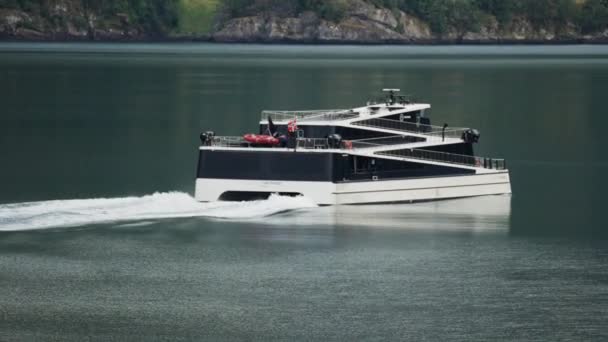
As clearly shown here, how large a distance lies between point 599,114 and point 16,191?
249 feet

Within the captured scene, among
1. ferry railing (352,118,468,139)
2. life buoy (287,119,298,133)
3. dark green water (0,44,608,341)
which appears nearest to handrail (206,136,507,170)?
life buoy (287,119,298,133)

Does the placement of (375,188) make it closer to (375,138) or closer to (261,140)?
(375,138)

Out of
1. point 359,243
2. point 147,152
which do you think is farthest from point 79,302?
point 147,152

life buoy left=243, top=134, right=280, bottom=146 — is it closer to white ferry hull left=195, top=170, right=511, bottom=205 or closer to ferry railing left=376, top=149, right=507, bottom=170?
white ferry hull left=195, top=170, right=511, bottom=205

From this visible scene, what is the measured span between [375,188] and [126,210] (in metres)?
13.4

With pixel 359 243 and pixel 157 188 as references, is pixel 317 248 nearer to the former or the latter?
pixel 359 243

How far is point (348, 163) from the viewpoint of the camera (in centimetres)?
7762

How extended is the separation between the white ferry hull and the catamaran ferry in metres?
0.05

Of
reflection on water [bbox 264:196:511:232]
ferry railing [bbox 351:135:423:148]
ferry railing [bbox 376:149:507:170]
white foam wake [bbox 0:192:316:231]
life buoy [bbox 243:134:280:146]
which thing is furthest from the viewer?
ferry railing [bbox 351:135:423:148]

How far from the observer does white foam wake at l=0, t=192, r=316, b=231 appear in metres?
71.3

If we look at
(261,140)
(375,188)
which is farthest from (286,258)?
(375,188)

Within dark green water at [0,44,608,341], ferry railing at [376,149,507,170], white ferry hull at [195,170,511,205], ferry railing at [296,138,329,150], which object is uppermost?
ferry railing at [296,138,329,150]

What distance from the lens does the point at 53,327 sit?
5441 cm

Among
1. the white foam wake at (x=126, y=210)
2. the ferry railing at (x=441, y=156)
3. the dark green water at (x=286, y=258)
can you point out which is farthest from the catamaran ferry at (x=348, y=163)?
the dark green water at (x=286, y=258)
